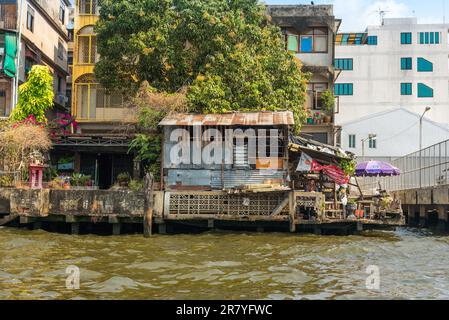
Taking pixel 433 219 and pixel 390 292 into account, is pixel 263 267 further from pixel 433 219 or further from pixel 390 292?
pixel 433 219

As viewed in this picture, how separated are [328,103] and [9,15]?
70.8 ft

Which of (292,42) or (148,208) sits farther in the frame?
(292,42)

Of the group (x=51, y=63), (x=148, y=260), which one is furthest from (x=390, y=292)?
(x=51, y=63)

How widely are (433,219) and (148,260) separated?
830 inches

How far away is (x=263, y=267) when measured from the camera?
1394 centimetres

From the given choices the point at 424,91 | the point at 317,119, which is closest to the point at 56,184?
the point at 317,119

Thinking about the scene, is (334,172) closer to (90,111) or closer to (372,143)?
(90,111)

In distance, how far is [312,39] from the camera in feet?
115

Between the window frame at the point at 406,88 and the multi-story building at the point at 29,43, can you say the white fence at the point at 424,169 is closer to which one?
the window frame at the point at 406,88

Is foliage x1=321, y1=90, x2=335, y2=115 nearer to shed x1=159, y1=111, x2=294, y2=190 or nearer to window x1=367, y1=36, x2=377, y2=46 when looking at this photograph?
shed x1=159, y1=111, x2=294, y2=190

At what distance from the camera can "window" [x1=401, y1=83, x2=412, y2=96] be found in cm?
5043

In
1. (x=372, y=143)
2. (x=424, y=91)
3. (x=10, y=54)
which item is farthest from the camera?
(x=424, y=91)
